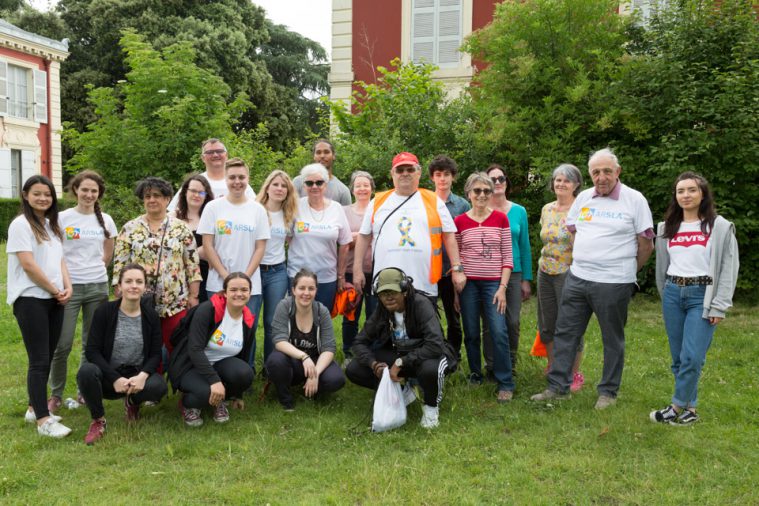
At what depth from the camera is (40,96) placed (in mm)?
23656

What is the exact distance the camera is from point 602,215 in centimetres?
475

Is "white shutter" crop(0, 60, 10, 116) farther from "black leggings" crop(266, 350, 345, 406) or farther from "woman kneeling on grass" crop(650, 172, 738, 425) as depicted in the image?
"woman kneeling on grass" crop(650, 172, 738, 425)

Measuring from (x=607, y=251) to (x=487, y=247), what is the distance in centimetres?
91

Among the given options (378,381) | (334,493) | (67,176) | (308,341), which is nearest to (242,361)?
(308,341)

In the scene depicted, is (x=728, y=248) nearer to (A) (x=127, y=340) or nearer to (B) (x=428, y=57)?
(A) (x=127, y=340)

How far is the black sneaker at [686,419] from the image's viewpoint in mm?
4629

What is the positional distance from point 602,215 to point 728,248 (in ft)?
2.75

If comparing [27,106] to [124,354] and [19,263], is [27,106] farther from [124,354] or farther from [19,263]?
[124,354]

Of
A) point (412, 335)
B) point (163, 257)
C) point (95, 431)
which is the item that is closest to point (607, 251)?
point (412, 335)

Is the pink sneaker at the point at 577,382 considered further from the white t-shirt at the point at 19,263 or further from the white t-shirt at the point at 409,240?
the white t-shirt at the point at 19,263

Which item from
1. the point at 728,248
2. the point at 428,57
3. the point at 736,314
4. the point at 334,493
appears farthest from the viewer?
the point at 428,57

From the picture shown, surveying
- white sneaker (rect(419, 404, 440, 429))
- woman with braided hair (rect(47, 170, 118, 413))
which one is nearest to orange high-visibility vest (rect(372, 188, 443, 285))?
white sneaker (rect(419, 404, 440, 429))

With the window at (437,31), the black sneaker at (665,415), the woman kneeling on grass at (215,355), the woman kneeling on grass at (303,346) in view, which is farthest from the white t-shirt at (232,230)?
the window at (437,31)

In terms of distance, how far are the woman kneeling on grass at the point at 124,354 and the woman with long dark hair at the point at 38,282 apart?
0.90 ft
